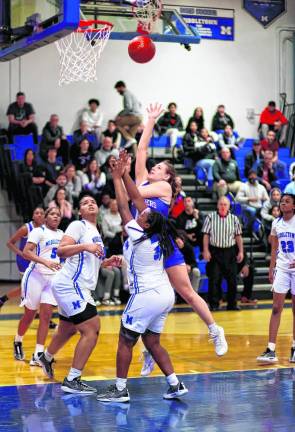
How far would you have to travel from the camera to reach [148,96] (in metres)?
23.8

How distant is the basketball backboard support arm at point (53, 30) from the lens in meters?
9.20

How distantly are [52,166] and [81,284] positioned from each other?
1064 cm

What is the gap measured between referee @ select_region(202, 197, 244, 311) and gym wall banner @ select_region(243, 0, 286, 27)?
35.6 ft

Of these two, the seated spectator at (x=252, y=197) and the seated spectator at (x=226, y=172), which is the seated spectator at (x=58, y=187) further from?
the seated spectator at (x=252, y=197)

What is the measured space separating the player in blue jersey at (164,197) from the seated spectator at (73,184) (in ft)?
30.3

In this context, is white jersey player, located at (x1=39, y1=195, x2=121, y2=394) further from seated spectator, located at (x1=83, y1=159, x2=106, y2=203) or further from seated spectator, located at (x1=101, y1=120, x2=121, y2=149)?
seated spectator, located at (x1=101, y1=120, x2=121, y2=149)

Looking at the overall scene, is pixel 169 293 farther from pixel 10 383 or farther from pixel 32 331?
pixel 32 331

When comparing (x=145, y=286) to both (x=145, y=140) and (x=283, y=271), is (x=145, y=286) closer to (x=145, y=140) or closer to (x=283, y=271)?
(x=145, y=140)

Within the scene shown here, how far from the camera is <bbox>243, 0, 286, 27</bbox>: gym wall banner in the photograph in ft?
82.8

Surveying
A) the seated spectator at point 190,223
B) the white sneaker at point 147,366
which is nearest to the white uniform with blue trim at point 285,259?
the white sneaker at point 147,366

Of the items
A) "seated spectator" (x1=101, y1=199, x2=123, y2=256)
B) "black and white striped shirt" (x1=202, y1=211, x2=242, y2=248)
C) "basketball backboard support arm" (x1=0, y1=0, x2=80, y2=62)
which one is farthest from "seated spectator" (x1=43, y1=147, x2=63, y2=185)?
"basketball backboard support arm" (x1=0, y1=0, x2=80, y2=62)

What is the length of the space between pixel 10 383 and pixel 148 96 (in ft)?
52.1

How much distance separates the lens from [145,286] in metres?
7.66

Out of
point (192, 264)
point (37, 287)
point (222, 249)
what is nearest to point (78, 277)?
point (37, 287)
